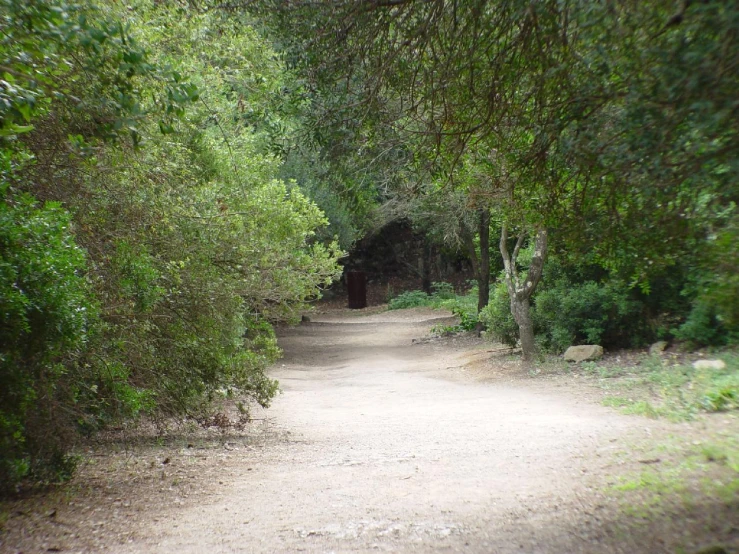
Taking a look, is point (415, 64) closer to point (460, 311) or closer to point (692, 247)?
point (692, 247)

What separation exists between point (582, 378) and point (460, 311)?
11.3 meters

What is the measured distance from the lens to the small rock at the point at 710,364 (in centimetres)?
1064

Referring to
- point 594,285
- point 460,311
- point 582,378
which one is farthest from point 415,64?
point 460,311

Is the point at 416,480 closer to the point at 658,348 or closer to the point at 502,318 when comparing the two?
the point at 658,348

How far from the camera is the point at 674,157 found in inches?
158

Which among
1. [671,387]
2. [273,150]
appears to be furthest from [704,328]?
[273,150]

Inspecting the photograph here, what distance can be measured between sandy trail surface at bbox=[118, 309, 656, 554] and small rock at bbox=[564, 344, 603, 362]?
1593 mm

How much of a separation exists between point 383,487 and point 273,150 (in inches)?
199

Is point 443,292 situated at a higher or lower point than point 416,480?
higher

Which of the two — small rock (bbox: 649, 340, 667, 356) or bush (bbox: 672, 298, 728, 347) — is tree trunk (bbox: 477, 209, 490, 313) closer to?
small rock (bbox: 649, 340, 667, 356)

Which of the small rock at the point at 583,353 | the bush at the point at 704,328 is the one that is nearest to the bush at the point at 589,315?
the small rock at the point at 583,353

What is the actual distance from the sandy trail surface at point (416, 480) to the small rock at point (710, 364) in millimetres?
2073

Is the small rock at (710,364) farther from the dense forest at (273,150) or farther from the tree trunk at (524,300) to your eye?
the tree trunk at (524,300)

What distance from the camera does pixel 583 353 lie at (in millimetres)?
14211
